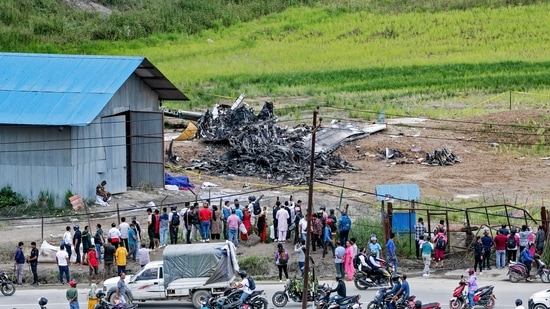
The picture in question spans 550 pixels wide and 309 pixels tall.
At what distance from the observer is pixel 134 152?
49656 mm

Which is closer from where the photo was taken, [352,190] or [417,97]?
[352,190]

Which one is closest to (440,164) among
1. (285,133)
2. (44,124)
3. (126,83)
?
(285,133)

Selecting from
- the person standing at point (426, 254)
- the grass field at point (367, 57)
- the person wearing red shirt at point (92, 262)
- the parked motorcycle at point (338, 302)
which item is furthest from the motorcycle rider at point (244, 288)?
the grass field at point (367, 57)

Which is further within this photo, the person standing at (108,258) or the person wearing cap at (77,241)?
the person wearing cap at (77,241)

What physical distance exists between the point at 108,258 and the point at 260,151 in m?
16.6

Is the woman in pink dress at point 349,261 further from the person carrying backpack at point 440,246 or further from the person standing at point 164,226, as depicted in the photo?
the person standing at point 164,226

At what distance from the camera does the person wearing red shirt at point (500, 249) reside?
1459 inches

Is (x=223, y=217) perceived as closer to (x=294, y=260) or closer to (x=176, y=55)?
(x=294, y=260)

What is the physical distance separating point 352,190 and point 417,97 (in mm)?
22534

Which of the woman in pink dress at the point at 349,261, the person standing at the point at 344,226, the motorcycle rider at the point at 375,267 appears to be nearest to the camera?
the motorcycle rider at the point at 375,267

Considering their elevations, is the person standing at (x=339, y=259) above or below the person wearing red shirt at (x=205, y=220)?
below

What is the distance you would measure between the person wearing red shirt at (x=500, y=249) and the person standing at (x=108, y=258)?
11152 millimetres

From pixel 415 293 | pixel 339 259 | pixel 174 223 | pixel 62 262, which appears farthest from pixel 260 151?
pixel 415 293

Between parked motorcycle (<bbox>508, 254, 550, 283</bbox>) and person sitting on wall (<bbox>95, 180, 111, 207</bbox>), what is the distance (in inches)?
628
